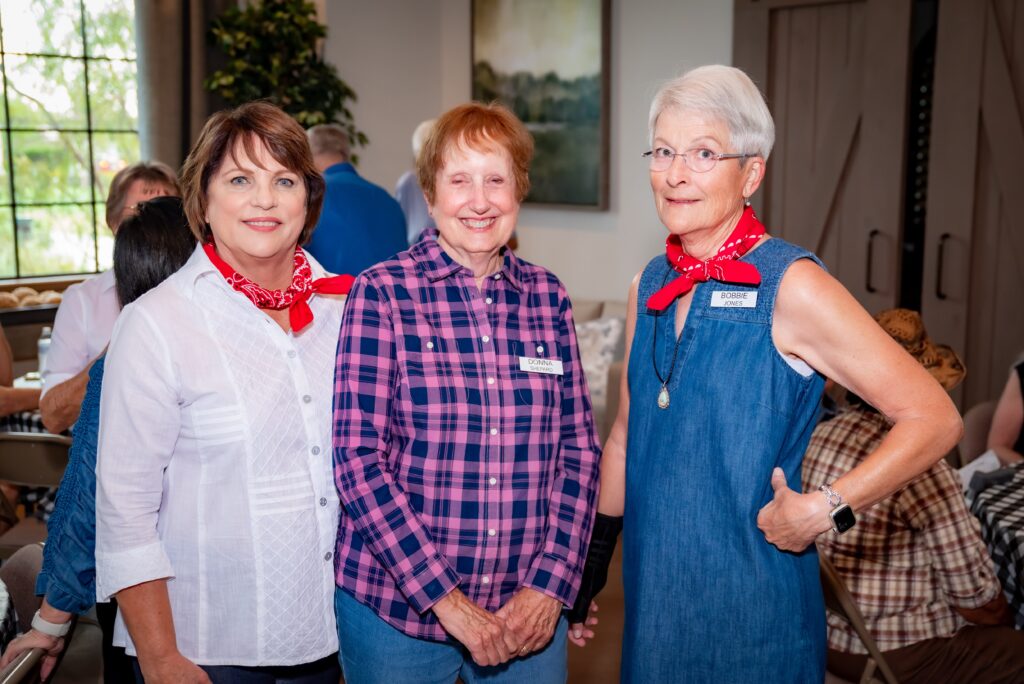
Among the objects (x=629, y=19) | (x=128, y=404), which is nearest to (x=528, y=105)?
(x=629, y=19)

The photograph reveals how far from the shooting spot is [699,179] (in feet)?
5.28

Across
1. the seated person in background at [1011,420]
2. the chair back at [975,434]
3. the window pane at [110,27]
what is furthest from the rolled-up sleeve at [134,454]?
the window pane at [110,27]

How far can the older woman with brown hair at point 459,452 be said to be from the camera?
1.65 meters

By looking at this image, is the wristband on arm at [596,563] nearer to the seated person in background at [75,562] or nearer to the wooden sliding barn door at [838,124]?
the seated person in background at [75,562]

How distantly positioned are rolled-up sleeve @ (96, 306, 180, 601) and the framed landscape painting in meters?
4.76

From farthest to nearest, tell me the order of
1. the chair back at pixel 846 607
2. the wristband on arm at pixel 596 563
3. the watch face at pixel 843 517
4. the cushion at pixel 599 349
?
the cushion at pixel 599 349 < the chair back at pixel 846 607 < the wristband on arm at pixel 596 563 < the watch face at pixel 843 517

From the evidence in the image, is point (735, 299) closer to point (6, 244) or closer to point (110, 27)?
point (6, 244)

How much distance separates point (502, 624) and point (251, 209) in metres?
0.84

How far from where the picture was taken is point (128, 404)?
5.22 ft

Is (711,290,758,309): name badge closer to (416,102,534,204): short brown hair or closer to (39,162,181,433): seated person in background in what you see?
(416,102,534,204): short brown hair

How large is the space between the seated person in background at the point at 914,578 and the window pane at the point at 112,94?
5045 millimetres

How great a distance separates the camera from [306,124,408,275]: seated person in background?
4.07 meters

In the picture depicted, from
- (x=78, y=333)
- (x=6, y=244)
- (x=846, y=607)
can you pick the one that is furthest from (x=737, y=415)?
(x=6, y=244)

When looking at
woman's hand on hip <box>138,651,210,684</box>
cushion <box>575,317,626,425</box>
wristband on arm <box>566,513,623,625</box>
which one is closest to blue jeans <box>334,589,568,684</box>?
wristband on arm <box>566,513,623,625</box>
